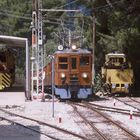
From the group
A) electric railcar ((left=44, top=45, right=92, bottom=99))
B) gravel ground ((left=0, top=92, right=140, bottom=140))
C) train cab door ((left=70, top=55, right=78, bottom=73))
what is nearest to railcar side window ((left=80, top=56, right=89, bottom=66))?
electric railcar ((left=44, top=45, right=92, bottom=99))

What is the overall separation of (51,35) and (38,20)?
4215cm

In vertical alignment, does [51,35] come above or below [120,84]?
above

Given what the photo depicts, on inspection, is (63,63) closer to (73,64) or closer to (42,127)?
(73,64)

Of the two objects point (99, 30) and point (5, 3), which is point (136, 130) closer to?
point (99, 30)

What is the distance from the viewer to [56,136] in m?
15.9

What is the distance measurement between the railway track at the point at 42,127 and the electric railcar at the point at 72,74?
6.38 meters

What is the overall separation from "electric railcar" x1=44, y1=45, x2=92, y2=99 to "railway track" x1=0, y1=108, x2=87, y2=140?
6379mm

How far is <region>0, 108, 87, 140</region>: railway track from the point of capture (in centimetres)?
1582

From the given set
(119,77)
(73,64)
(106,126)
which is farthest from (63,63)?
(106,126)

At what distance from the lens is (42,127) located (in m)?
18.1

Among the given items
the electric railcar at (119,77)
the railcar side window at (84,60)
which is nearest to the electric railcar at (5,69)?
the electric railcar at (119,77)

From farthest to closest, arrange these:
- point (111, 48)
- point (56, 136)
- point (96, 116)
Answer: point (111, 48), point (96, 116), point (56, 136)

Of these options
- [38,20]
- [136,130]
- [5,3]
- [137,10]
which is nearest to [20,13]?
[5,3]

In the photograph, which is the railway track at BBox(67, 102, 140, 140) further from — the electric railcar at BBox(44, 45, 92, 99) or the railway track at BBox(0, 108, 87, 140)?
the electric railcar at BBox(44, 45, 92, 99)
